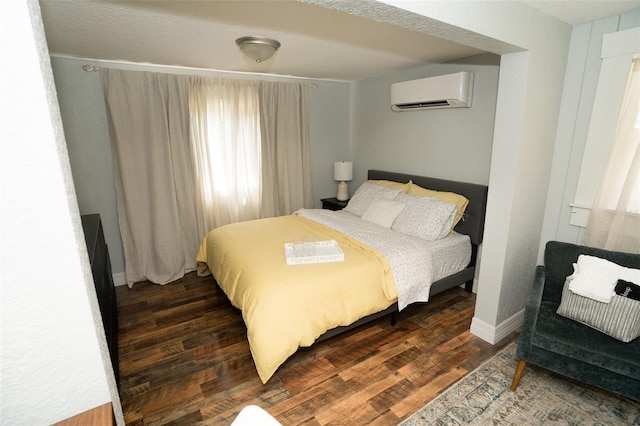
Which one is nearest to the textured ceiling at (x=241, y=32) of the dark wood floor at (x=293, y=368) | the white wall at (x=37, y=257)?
the white wall at (x=37, y=257)

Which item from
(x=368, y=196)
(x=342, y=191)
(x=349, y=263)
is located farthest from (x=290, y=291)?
(x=342, y=191)

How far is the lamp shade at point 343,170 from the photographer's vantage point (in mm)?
4410

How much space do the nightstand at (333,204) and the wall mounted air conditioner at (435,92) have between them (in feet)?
4.73

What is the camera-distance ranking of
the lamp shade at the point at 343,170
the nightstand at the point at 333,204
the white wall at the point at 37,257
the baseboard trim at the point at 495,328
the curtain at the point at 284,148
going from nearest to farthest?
the white wall at the point at 37,257 → the baseboard trim at the point at 495,328 → the curtain at the point at 284,148 → the nightstand at the point at 333,204 → the lamp shade at the point at 343,170

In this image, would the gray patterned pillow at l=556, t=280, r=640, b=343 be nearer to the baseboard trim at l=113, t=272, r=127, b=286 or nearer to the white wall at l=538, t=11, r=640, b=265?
the white wall at l=538, t=11, r=640, b=265

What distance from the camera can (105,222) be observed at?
334cm

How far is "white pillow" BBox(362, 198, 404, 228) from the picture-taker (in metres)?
3.22

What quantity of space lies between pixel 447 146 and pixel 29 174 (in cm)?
339

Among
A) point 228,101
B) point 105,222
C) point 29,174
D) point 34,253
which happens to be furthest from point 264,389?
point 228,101

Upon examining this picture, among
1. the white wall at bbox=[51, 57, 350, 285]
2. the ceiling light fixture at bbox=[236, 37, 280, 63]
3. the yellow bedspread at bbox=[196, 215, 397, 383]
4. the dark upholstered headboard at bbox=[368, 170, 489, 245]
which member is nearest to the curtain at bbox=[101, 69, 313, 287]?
the white wall at bbox=[51, 57, 350, 285]

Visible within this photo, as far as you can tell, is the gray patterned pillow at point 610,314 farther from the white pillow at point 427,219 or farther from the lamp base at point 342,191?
the lamp base at point 342,191

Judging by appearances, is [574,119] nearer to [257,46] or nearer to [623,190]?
[623,190]

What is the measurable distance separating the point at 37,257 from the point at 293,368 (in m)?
1.89

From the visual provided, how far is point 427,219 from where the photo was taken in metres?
2.97
